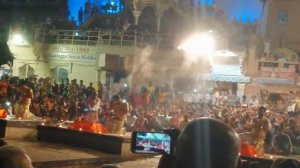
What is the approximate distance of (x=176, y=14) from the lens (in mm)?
30844

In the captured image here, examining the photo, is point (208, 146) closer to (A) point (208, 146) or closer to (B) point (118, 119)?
(A) point (208, 146)

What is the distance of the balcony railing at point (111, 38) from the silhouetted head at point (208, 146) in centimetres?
2383

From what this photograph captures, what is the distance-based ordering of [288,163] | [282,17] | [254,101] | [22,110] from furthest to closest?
[282,17], [254,101], [22,110], [288,163]

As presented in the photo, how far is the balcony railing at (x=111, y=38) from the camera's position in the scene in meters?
26.7

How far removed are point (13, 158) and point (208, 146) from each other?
42.4 inches

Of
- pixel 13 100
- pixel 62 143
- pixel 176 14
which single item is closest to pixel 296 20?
pixel 176 14

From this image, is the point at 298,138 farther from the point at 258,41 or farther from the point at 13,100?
the point at 258,41

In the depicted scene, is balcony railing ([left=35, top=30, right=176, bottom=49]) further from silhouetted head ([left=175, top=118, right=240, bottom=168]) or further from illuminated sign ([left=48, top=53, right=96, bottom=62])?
silhouetted head ([left=175, top=118, right=240, bottom=168])

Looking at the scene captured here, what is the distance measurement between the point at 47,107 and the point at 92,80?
994 cm

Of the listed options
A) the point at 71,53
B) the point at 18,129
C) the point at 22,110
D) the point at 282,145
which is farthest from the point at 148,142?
the point at 71,53

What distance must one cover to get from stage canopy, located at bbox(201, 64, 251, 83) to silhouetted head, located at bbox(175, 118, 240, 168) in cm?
2201

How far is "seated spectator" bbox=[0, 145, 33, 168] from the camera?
107 inches

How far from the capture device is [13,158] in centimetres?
271

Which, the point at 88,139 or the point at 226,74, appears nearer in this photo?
the point at 88,139
